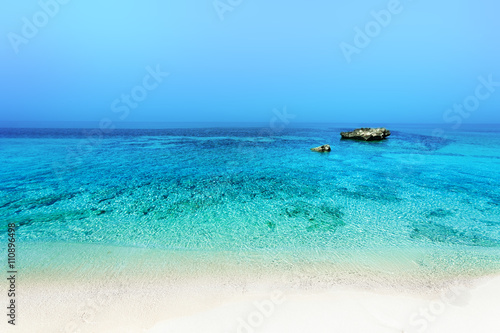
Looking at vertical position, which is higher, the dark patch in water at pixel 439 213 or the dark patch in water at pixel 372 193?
the dark patch in water at pixel 372 193

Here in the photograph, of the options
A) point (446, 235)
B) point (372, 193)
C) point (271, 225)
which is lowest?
point (271, 225)

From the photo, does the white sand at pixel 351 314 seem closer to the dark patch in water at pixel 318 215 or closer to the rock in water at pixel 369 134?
the dark patch in water at pixel 318 215

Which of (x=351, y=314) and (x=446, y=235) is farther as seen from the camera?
(x=446, y=235)

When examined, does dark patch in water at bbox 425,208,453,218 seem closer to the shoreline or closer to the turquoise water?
the turquoise water

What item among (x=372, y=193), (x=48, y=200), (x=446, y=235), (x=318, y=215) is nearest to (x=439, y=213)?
(x=446, y=235)

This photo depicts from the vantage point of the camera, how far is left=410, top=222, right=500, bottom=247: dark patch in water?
10.3 m

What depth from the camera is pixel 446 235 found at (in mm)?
10914

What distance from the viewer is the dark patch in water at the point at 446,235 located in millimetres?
10281

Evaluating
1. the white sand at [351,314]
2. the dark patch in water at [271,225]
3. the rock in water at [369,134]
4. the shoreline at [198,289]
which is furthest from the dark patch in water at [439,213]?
the rock in water at [369,134]

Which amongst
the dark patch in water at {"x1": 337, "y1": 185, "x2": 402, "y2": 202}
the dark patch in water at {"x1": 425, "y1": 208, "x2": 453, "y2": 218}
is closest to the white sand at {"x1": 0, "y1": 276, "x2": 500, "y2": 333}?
the dark patch in water at {"x1": 425, "y1": 208, "x2": 453, "y2": 218}

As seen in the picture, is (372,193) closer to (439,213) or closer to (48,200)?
Result: (439,213)

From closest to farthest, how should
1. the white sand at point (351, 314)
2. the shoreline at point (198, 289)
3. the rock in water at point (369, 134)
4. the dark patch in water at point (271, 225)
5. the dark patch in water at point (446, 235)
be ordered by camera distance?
the white sand at point (351, 314) → the shoreline at point (198, 289) → the dark patch in water at point (446, 235) → the dark patch in water at point (271, 225) → the rock in water at point (369, 134)

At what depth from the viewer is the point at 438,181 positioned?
790 inches

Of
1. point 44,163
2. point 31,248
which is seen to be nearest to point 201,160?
point 44,163
